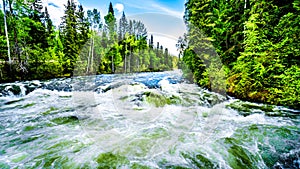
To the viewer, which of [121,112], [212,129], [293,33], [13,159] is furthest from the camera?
[121,112]

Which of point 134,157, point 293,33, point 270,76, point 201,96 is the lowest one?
point 134,157

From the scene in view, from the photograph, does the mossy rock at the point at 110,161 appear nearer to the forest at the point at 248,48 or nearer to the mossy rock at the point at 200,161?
the mossy rock at the point at 200,161

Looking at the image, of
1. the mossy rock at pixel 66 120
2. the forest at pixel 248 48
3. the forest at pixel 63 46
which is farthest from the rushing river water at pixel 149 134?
the forest at pixel 63 46

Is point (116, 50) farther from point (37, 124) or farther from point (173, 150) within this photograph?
point (173, 150)

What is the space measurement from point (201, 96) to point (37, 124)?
22.1 ft

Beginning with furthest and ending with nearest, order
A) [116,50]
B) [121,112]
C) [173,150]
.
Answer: [116,50] < [121,112] < [173,150]

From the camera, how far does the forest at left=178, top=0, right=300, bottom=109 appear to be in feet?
20.4

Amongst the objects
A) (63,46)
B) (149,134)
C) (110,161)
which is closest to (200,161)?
(149,134)

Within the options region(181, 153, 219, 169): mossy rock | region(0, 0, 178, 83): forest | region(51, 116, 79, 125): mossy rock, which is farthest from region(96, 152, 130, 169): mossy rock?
region(0, 0, 178, 83): forest

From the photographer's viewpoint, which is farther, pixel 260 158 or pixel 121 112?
pixel 121 112

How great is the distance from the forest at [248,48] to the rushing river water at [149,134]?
85cm

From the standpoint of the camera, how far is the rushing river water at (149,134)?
134 inches

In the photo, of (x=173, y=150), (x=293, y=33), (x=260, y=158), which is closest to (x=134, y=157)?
(x=173, y=150)

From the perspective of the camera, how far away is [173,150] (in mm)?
3811
